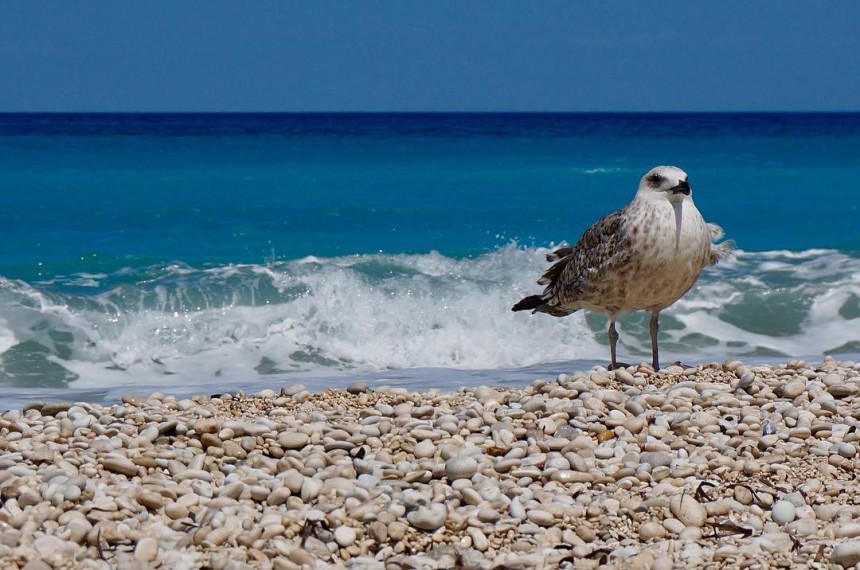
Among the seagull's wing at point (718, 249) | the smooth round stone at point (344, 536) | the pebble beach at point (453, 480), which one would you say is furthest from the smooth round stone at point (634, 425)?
the seagull's wing at point (718, 249)

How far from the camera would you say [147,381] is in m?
8.27

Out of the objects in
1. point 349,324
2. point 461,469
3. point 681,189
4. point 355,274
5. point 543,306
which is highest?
point 355,274

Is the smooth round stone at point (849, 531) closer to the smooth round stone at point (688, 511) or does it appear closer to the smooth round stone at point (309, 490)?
the smooth round stone at point (688, 511)

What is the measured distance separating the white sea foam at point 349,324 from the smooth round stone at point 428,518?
4.67m

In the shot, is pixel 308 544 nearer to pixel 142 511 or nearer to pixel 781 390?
pixel 142 511

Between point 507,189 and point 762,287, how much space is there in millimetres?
10830

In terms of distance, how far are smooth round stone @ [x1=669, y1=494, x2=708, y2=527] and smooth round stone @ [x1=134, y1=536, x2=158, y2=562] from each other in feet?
5.20

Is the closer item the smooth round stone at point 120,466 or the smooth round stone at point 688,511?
the smooth round stone at point 688,511

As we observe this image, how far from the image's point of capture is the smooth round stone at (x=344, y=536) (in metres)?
3.59

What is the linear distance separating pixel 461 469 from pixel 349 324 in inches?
227

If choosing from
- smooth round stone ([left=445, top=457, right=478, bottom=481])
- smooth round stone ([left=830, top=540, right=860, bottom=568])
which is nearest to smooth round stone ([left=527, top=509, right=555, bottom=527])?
smooth round stone ([left=445, top=457, right=478, bottom=481])

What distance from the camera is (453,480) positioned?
4105mm

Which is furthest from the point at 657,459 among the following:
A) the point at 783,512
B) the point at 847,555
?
the point at 847,555

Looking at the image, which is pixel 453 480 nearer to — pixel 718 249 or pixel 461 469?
pixel 461 469
